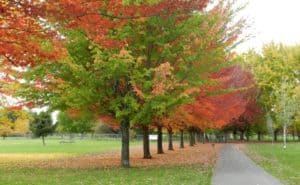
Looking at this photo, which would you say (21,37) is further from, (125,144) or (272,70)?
(272,70)

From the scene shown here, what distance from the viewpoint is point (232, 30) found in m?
26.4

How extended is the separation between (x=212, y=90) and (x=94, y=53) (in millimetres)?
7827

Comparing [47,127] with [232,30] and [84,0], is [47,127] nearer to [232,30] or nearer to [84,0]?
[232,30]

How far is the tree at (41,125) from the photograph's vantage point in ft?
254

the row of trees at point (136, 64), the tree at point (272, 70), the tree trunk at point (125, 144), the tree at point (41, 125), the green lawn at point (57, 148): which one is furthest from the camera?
the tree at point (272, 70)

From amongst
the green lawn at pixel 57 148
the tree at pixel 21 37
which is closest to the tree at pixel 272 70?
the green lawn at pixel 57 148

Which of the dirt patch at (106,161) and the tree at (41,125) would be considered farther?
the tree at (41,125)

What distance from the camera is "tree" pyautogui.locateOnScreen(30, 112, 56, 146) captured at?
7731 cm

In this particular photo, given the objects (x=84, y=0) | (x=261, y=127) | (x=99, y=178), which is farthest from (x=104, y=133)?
(x=84, y=0)

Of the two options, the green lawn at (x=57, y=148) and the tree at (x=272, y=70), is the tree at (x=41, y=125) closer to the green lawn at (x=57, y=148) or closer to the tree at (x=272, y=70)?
the green lawn at (x=57, y=148)

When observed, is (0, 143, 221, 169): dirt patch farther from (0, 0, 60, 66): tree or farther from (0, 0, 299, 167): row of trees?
(0, 0, 60, 66): tree

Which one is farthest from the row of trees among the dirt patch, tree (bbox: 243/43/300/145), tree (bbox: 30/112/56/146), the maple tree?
tree (bbox: 243/43/300/145)

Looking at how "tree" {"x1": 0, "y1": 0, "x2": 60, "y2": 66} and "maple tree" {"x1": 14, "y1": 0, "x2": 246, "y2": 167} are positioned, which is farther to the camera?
"maple tree" {"x1": 14, "y1": 0, "x2": 246, "y2": 167}

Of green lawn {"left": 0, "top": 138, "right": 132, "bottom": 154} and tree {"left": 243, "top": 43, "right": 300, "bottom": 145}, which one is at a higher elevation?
tree {"left": 243, "top": 43, "right": 300, "bottom": 145}
